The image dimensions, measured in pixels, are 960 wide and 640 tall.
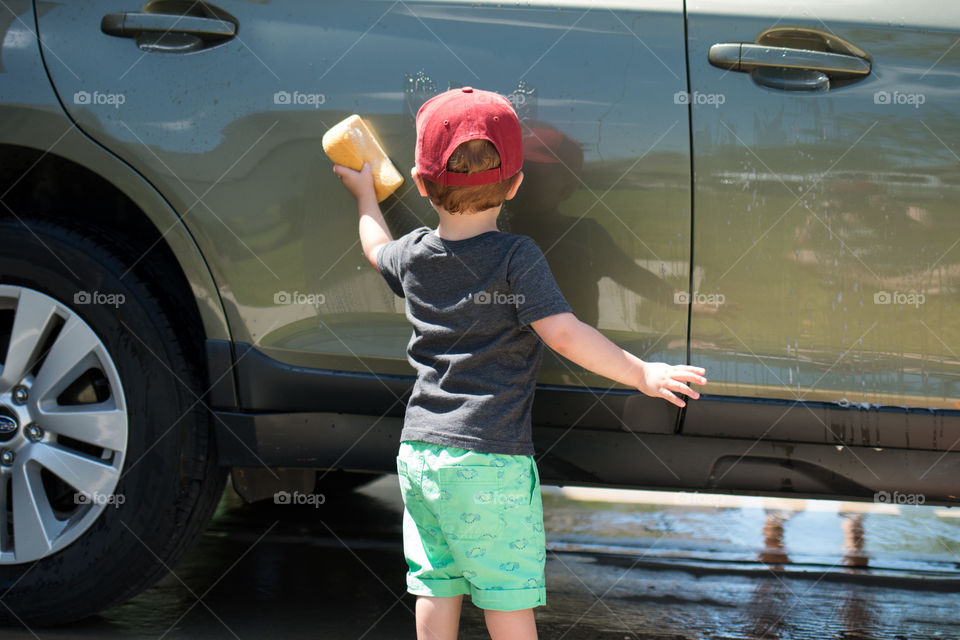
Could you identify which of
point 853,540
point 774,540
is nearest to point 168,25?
point 774,540

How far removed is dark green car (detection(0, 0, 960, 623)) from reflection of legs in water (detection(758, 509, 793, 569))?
136 cm

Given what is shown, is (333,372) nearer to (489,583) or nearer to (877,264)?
(489,583)

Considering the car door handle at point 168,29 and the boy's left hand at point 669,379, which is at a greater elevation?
the car door handle at point 168,29

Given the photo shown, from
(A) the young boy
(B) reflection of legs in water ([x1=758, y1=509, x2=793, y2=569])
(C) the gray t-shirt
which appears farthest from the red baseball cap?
(B) reflection of legs in water ([x1=758, y1=509, x2=793, y2=569])

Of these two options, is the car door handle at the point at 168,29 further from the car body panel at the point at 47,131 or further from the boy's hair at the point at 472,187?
the boy's hair at the point at 472,187

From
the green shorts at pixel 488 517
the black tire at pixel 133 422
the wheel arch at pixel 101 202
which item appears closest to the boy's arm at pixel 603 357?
the green shorts at pixel 488 517

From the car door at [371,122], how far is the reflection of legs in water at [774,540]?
1549 millimetres

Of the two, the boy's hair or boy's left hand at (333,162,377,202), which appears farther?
boy's left hand at (333,162,377,202)

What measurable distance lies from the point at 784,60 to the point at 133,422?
171cm

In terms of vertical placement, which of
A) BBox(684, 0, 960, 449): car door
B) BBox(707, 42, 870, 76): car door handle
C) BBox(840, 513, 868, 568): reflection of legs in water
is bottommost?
BBox(840, 513, 868, 568): reflection of legs in water

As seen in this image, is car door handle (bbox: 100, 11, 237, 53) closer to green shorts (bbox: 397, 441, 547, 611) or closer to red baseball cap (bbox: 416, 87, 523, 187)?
red baseball cap (bbox: 416, 87, 523, 187)

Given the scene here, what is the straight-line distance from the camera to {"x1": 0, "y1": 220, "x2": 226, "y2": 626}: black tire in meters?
2.37

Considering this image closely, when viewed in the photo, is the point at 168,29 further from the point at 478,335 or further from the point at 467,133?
the point at 478,335

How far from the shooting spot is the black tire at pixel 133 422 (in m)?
2.37
